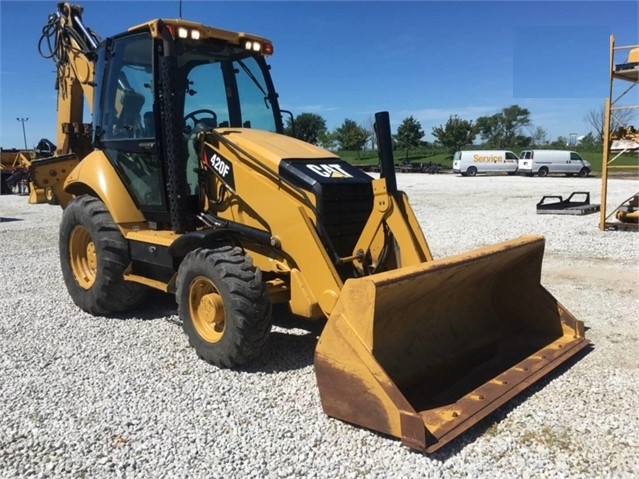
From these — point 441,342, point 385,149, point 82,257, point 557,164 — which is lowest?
point 441,342

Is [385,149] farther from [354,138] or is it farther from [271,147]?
[354,138]

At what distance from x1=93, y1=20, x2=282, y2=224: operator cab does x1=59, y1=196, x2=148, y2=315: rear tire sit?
44 cm

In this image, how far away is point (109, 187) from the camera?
592 centimetres

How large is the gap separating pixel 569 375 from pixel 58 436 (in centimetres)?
368

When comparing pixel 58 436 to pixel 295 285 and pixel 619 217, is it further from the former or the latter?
pixel 619 217

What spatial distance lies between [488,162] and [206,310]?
1535 inches

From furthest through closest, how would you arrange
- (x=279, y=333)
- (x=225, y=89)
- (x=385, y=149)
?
1. (x=225, y=89)
2. (x=279, y=333)
3. (x=385, y=149)

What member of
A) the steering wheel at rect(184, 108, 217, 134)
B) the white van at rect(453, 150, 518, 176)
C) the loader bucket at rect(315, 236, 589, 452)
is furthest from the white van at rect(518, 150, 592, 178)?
the steering wheel at rect(184, 108, 217, 134)

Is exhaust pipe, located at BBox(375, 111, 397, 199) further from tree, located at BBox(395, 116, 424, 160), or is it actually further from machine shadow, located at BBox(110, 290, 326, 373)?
tree, located at BBox(395, 116, 424, 160)

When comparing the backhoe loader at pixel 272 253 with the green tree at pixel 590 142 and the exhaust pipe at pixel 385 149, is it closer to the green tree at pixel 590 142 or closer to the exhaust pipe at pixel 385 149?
the exhaust pipe at pixel 385 149

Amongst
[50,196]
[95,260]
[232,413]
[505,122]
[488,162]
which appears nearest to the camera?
[232,413]

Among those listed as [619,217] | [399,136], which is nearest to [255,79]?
[619,217]

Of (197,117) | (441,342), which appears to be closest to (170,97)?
(197,117)

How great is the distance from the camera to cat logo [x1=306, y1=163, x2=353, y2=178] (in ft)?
15.8
